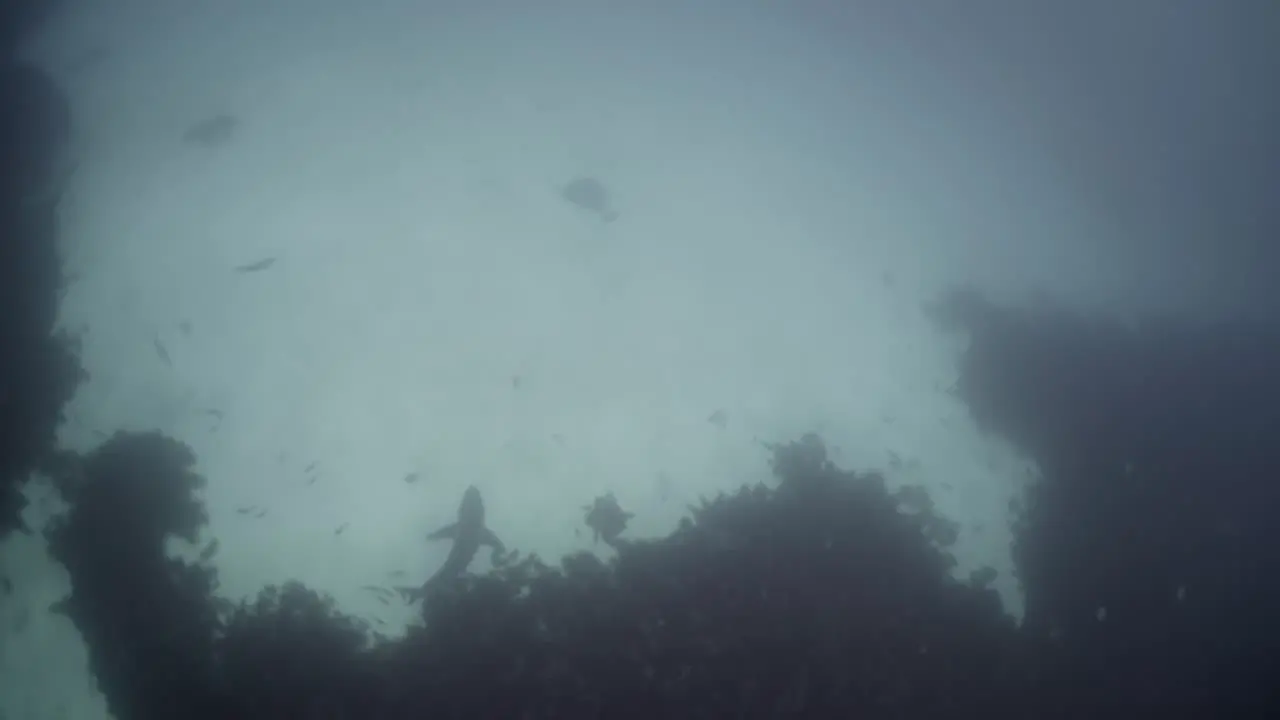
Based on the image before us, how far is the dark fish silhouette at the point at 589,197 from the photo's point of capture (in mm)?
20500

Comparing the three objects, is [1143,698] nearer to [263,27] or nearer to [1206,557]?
[1206,557]

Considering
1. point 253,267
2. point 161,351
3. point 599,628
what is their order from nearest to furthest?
point 599,628, point 161,351, point 253,267

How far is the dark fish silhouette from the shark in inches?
420

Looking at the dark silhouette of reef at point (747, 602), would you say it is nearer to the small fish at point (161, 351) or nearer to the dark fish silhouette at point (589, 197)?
the small fish at point (161, 351)

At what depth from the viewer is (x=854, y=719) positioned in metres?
11.2

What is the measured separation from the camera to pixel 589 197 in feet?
67.6

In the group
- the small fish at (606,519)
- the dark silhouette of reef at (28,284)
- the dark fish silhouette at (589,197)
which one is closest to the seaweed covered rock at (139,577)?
the dark silhouette of reef at (28,284)

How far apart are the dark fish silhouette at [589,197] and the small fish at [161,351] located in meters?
12.1

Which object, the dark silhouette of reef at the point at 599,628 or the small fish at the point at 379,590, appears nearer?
the dark silhouette of reef at the point at 599,628

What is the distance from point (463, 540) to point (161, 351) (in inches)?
379

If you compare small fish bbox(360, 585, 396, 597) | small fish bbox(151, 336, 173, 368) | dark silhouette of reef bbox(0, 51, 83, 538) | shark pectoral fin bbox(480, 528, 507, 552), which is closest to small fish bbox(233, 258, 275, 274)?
small fish bbox(151, 336, 173, 368)

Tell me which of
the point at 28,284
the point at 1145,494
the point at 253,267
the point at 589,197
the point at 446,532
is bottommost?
the point at 446,532

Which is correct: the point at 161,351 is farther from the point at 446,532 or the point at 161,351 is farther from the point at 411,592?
the point at 411,592

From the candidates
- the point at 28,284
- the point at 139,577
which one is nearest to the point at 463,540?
the point at 139,577
